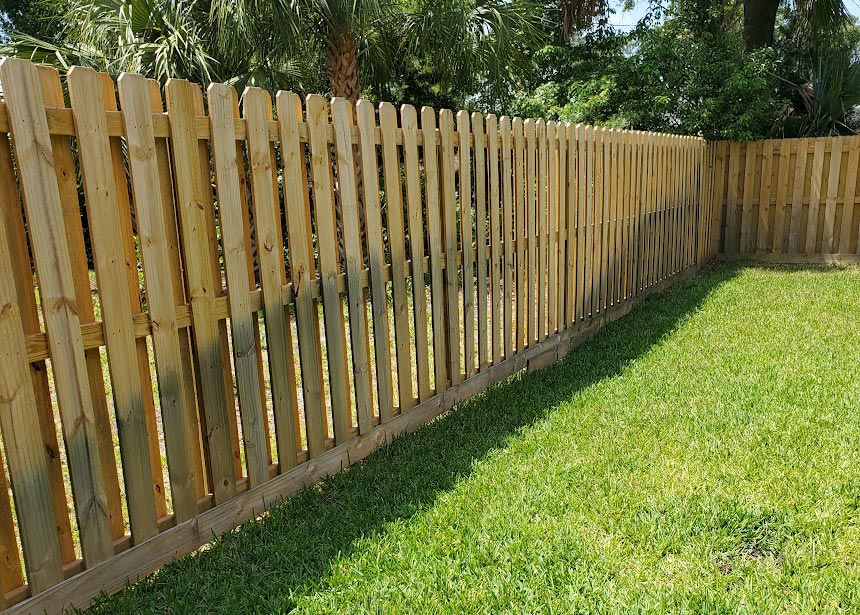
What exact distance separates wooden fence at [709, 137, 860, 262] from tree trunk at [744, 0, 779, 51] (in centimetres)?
293

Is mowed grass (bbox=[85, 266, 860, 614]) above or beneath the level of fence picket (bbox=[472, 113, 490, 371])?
beneath

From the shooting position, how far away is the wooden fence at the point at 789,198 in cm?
964

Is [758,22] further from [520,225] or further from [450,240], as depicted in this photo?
[450,240]

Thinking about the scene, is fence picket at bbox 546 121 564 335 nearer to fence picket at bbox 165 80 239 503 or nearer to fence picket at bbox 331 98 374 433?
fence picket at bbox 331 98 374 433

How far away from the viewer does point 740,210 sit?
10.5m

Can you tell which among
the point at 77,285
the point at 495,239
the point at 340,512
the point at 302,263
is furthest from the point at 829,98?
the point at 77,285

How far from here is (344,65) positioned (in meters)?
8.21

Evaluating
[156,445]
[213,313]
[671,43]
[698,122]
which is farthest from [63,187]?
[671,43]

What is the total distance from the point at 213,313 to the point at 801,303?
631cm

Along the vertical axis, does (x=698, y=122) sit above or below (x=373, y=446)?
above

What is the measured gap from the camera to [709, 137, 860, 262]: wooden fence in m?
9.64

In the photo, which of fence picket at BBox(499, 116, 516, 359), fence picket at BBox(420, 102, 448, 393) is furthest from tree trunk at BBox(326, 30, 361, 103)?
fence picket at BBox(420, 102, 448, 393)

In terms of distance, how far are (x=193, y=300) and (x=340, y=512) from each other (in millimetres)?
1158

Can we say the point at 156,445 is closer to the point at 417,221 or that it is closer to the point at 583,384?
the point at 417,221
